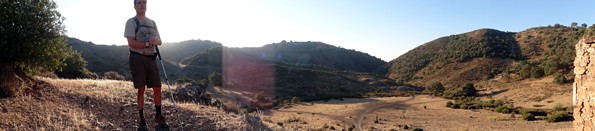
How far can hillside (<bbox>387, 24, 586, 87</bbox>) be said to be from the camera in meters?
63.5

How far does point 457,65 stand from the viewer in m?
82.6

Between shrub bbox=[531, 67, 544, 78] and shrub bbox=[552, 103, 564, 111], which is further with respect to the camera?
shrub bbox=[531, 67, 544, 78]

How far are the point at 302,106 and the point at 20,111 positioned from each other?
40.4 metres

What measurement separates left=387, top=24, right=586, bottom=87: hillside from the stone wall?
1936 inches

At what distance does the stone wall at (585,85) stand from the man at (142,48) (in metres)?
8.12

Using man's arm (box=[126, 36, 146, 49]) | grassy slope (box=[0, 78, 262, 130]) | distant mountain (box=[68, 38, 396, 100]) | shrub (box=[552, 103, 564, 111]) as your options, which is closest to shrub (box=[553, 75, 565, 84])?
shrub (box=[552, 103, 564, 111])

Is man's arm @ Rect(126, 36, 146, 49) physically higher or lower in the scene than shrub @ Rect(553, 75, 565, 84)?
higher

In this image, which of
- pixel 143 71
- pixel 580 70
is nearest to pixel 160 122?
pixel 143 71

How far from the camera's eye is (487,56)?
3223 inches

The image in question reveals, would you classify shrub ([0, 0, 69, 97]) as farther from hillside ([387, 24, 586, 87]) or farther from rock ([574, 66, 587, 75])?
hillside ([387, 24, 586, 87])

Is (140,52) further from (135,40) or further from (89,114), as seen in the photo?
(89,114)

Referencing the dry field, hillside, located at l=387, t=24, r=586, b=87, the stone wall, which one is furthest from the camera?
hillside, located at l=387, t=24, r=586, b=87

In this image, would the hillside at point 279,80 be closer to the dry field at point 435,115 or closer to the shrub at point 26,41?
the dry field at point 435,115

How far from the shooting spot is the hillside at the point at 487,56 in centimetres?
6353
